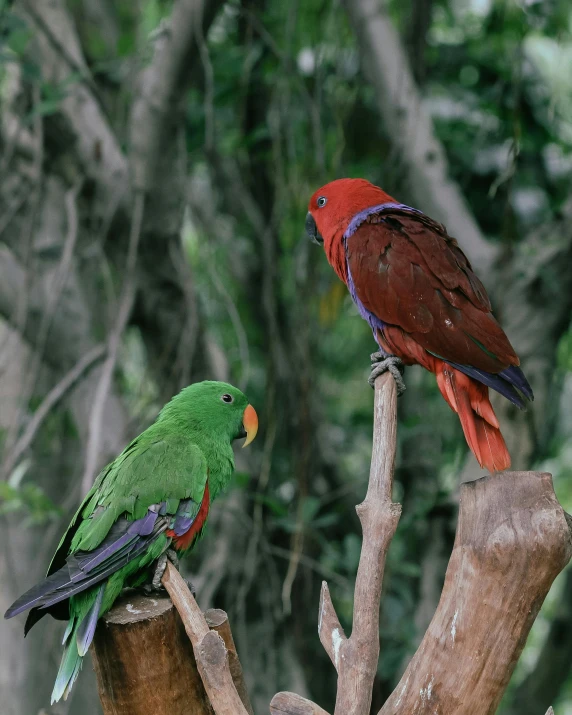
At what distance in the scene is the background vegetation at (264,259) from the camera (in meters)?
3.30

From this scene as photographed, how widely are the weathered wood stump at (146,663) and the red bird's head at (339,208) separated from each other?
1.19m

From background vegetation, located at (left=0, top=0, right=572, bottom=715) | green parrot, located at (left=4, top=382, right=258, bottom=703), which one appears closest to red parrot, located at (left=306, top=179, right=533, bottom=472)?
green parrot, located at (left=4, top=382, right=258, bottom=703)

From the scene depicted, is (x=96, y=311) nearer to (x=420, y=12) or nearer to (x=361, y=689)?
(x=420, y=12)

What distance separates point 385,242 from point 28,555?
2.71 m

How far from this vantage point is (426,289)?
2.19 m

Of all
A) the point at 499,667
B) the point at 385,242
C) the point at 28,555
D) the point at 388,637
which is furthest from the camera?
the point at 28,555

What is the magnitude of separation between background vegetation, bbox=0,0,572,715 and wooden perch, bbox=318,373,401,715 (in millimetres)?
1251

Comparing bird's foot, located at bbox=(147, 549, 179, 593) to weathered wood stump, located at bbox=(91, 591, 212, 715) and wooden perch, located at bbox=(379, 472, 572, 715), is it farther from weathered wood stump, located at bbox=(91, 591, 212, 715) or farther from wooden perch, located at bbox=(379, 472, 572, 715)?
wooden perch, located at bbox=(379, 472, 572, 715)

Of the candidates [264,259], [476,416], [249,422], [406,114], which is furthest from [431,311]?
[264,259]

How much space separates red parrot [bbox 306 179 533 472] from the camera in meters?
1.96

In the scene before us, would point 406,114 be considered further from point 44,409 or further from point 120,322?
point 44,409

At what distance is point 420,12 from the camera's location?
12.5 feet

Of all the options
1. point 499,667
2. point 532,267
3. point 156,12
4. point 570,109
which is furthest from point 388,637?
Result: point 156,12

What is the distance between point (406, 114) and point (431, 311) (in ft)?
5.34
